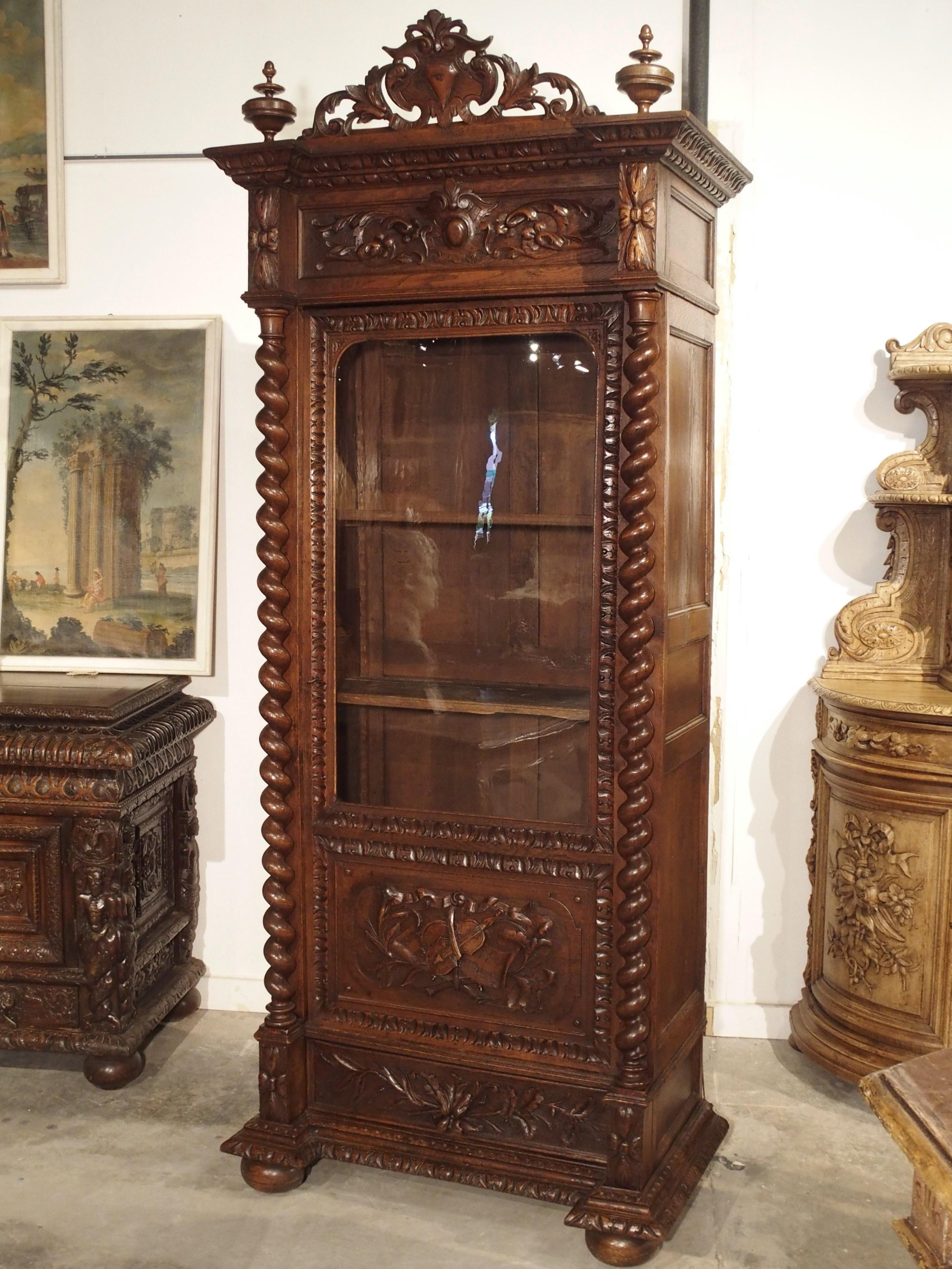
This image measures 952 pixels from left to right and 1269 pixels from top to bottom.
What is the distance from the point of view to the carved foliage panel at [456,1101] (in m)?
2.71

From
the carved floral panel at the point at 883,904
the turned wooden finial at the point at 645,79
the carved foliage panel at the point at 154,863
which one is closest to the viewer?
the turned wooden finial at the point at 645,79

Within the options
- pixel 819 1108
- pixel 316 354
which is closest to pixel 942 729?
pixel 819 1108

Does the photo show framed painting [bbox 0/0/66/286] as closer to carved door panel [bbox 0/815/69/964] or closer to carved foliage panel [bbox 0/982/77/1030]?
carved door panel [bbox 0/815/69/964]

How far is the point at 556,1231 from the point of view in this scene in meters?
2.66

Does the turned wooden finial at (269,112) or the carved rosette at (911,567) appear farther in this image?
the carved rosette at (911,567)

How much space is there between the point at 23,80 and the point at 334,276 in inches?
63.0

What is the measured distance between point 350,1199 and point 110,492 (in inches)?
81.5

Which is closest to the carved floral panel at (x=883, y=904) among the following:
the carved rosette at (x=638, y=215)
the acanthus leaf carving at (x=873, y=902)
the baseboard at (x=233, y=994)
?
the acanthus leaf carving at (x=873, y=902)

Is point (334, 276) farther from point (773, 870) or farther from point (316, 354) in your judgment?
Answer: point (773, 870)

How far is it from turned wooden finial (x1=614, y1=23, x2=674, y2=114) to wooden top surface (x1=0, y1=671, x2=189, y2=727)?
192 centimetres

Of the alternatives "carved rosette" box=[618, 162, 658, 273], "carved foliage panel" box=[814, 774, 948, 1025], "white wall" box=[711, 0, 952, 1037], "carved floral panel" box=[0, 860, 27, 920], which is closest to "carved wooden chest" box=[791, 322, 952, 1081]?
"carved foliage panel" box=[814, 774, 948, 1025]

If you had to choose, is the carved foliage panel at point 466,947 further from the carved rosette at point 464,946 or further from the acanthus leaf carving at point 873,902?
the acanthus leaf carving at point 873,902

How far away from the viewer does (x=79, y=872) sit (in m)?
3.17

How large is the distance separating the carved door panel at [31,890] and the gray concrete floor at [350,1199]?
0.38 m
